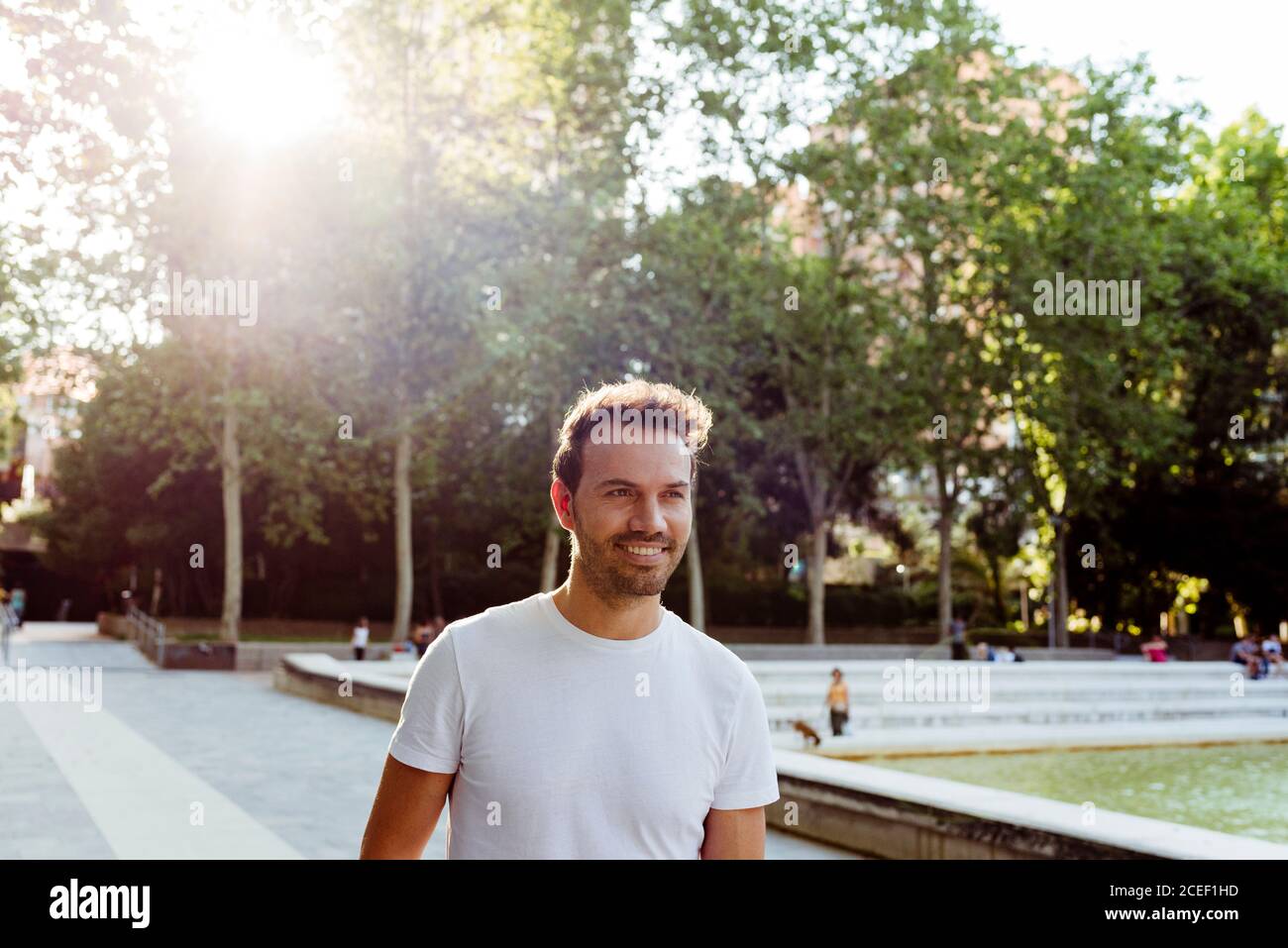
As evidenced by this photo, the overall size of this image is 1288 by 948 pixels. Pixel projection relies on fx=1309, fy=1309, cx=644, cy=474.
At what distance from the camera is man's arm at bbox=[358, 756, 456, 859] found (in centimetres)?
241

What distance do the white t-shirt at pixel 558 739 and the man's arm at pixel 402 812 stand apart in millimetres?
36

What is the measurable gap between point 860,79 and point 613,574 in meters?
35.4

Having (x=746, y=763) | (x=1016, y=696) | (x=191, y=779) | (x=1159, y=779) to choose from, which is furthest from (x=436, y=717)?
(x=1016, y=696)

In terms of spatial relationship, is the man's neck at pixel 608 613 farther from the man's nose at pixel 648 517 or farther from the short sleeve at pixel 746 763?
the short sleeve at pixel 746 763

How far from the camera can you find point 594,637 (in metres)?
2.39

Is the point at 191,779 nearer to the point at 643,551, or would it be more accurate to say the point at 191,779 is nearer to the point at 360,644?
Result: the point at 643,551

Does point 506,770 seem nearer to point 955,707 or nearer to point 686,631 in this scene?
point 686,631

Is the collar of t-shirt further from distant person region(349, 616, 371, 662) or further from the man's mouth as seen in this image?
distant person region(349, 616, 371, 662)

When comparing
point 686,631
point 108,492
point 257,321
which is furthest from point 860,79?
point 686,631

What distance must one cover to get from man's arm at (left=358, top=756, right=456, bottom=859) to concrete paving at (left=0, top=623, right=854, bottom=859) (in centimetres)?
550

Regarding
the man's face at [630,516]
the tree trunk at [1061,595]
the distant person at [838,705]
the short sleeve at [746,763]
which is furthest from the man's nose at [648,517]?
the tree trunk at [1061,595]

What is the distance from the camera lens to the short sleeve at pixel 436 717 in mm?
2359

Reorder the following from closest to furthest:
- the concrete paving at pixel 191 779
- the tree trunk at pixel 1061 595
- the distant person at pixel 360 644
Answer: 1. the concrete paving at pixel 191 779
2. the distant person at pixel 360 644
3. the tree trunk at pixel 1061 595
